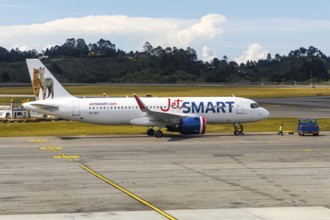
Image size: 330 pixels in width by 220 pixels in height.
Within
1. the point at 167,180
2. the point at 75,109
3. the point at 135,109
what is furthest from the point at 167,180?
the point at 75,109

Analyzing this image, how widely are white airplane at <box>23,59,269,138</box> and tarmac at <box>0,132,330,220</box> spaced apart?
20.0ft

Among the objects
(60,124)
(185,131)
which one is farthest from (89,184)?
(60,124)

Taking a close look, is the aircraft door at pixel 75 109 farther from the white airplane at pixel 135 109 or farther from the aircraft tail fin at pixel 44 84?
the aircraft tail fin at pixel 44 84

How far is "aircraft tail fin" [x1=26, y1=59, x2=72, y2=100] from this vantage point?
52812 mm

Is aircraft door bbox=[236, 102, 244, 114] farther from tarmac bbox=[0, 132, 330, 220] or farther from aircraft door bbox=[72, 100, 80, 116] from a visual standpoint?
aircraft door bbox=[72, 100, 80, 116]

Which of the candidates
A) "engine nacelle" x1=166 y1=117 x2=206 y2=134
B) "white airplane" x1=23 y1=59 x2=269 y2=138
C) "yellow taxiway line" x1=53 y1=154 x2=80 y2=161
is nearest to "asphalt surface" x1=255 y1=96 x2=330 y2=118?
"white airplane" x1=23 y1=59 x2=269 y2=138

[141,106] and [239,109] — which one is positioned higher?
[141,106]

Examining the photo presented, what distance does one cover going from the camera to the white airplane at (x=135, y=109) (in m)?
51.5

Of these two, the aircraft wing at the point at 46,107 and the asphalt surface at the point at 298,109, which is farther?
the asphalt surface at the point at 298,109

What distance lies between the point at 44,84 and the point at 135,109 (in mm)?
9372

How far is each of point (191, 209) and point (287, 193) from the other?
17.9 ft

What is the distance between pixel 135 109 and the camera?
52.1 m

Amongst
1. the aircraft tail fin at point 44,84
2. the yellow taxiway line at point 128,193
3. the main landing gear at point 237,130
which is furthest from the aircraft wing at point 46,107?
the yellow taxiway line at point 128,193

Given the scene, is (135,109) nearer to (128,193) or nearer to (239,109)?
(239,109)
